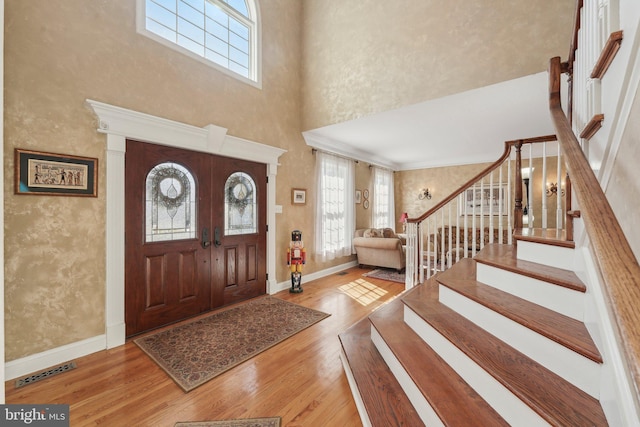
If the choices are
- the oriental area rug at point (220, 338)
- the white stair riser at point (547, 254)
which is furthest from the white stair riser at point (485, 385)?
the oriental area rug at point (220, 338)

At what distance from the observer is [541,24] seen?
267cm

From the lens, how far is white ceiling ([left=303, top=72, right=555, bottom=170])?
326cm

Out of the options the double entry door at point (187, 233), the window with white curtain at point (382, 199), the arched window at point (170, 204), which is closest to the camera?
the double entry door at point (187, 233)

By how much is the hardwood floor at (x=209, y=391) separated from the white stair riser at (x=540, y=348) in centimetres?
102

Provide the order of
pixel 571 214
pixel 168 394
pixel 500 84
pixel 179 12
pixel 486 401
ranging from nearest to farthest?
pixel 486 401
pixel 571 214
pixel 168 394
pixel 500 84
pixel 179 12

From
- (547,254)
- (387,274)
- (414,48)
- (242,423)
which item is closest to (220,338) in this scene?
(242,423)

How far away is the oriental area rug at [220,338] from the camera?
7.37 ft

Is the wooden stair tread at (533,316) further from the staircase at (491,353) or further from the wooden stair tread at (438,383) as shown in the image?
the wooden stair tread at (438,383)

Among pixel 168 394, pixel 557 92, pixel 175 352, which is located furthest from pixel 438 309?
pixel 175 352

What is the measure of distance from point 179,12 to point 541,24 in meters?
3.99

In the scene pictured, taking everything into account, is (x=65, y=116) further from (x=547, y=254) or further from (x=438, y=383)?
(x=547, y=254)

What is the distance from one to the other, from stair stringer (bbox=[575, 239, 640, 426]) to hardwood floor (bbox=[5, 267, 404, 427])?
125 cm

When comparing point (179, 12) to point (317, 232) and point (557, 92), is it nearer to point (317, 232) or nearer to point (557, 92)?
point (317, 232)

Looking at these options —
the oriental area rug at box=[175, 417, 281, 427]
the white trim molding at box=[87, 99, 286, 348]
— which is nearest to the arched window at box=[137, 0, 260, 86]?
the white trim molding at box=[87, 99, 286, 348]
